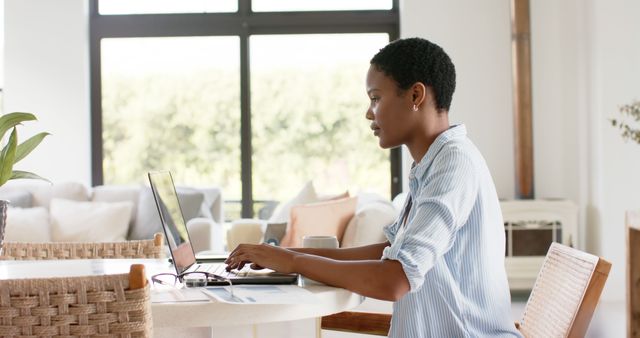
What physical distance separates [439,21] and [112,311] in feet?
18.1

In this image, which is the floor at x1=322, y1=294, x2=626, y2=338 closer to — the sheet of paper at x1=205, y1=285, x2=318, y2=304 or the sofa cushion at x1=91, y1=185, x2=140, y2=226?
the sheet of paper at x1=205, y1=285, x2=318, y2=304

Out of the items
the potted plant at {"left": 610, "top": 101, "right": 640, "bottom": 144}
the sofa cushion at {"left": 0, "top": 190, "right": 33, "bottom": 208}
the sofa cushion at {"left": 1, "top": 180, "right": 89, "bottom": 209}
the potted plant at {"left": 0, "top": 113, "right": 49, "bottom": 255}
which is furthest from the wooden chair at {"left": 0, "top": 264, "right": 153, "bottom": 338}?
the sofa cushion at {"left": 1, "top": 180, "right": 89, "bottom": 209}

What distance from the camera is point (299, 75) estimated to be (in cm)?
675

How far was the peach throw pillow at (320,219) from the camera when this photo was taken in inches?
173

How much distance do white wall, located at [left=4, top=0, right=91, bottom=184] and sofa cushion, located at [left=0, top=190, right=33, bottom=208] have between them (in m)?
0.67

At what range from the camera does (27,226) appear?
5512 mm

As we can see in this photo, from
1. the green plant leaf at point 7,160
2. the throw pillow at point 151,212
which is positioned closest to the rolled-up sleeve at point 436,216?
the green plant leaf at point 7,160

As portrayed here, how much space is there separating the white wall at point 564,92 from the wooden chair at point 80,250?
4036 millimetres

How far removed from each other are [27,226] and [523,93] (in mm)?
3423

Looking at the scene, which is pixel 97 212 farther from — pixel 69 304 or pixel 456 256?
pixel 69 304

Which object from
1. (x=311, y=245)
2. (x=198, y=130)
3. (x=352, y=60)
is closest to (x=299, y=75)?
(x=352, y=60)

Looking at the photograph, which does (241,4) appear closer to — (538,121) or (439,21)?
(439,21)

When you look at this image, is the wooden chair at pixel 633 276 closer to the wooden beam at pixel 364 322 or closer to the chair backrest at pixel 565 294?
the chair backrest at pixel 565 294

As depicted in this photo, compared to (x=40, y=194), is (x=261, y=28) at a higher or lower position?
higher
